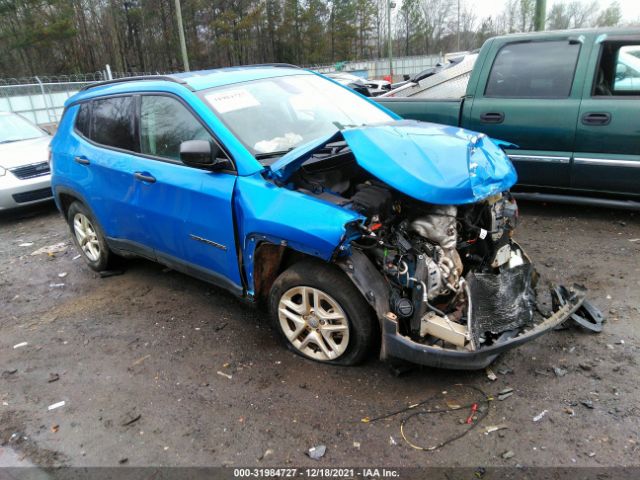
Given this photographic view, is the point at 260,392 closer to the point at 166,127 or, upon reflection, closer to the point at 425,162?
the point at 425,162

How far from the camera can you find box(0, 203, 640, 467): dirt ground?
2586mm

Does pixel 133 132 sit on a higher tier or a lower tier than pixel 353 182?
higher

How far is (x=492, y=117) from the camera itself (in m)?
5.33

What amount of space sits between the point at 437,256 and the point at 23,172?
22.3ft

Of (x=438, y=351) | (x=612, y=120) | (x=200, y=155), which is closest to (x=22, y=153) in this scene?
(x=200, y=155)

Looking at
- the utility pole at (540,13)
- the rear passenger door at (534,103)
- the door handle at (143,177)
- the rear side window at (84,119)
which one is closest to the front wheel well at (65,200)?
the rear side window at (84,119)

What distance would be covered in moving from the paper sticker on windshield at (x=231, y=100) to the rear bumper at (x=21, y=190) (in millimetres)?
5051

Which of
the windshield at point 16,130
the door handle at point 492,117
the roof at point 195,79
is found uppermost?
the roof at point 195,79

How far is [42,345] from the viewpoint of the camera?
12.9 feet

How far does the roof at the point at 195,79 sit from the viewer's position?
12.4 feet

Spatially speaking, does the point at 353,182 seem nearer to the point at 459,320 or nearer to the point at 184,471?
the point at 459,320

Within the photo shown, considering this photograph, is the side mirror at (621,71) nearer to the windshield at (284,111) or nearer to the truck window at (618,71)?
the truck window at (618,71)

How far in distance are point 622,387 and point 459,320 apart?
3.27ft

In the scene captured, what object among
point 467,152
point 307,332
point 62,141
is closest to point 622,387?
point 467,152
